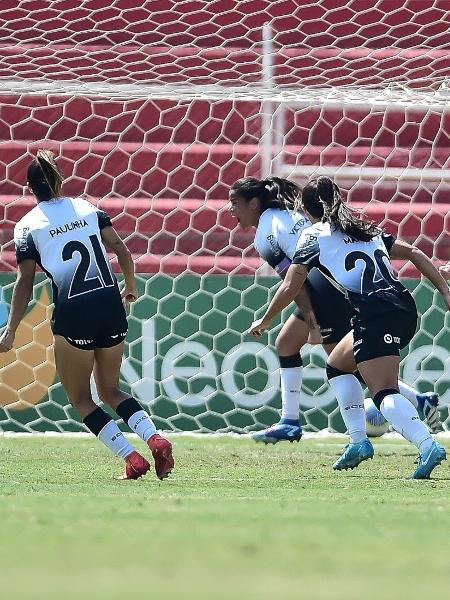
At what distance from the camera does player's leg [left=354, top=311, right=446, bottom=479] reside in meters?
Answer: 6.17


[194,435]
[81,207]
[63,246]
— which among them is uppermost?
[81,207]

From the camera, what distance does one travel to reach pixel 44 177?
20.4ft

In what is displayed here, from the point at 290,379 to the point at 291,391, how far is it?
0.25ft

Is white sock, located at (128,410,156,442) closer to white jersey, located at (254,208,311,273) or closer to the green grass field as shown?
the green grass field

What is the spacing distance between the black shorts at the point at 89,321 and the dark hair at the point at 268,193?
1760 mm

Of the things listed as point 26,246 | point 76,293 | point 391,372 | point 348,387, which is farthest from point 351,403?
point 26,246

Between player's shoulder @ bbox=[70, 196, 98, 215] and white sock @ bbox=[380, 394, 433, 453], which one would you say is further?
player's shoulder @ bbox=[70, 196, 98, 215]

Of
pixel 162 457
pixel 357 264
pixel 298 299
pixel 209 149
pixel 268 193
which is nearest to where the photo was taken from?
pixel 162 457

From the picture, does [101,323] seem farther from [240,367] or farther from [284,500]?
[240,367]

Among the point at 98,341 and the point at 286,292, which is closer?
the point at 98,341

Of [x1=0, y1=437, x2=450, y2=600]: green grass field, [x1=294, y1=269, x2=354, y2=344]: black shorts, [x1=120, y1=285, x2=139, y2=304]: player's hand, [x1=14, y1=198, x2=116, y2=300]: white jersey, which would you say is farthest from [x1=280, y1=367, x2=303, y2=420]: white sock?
[x1=14, y1=198, x2=116, y2=300]: white jersey

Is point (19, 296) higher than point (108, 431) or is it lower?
higher

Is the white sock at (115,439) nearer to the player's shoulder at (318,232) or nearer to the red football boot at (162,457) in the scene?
the red football boot at (162,457)

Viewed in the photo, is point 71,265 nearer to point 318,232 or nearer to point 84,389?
point 84,389
